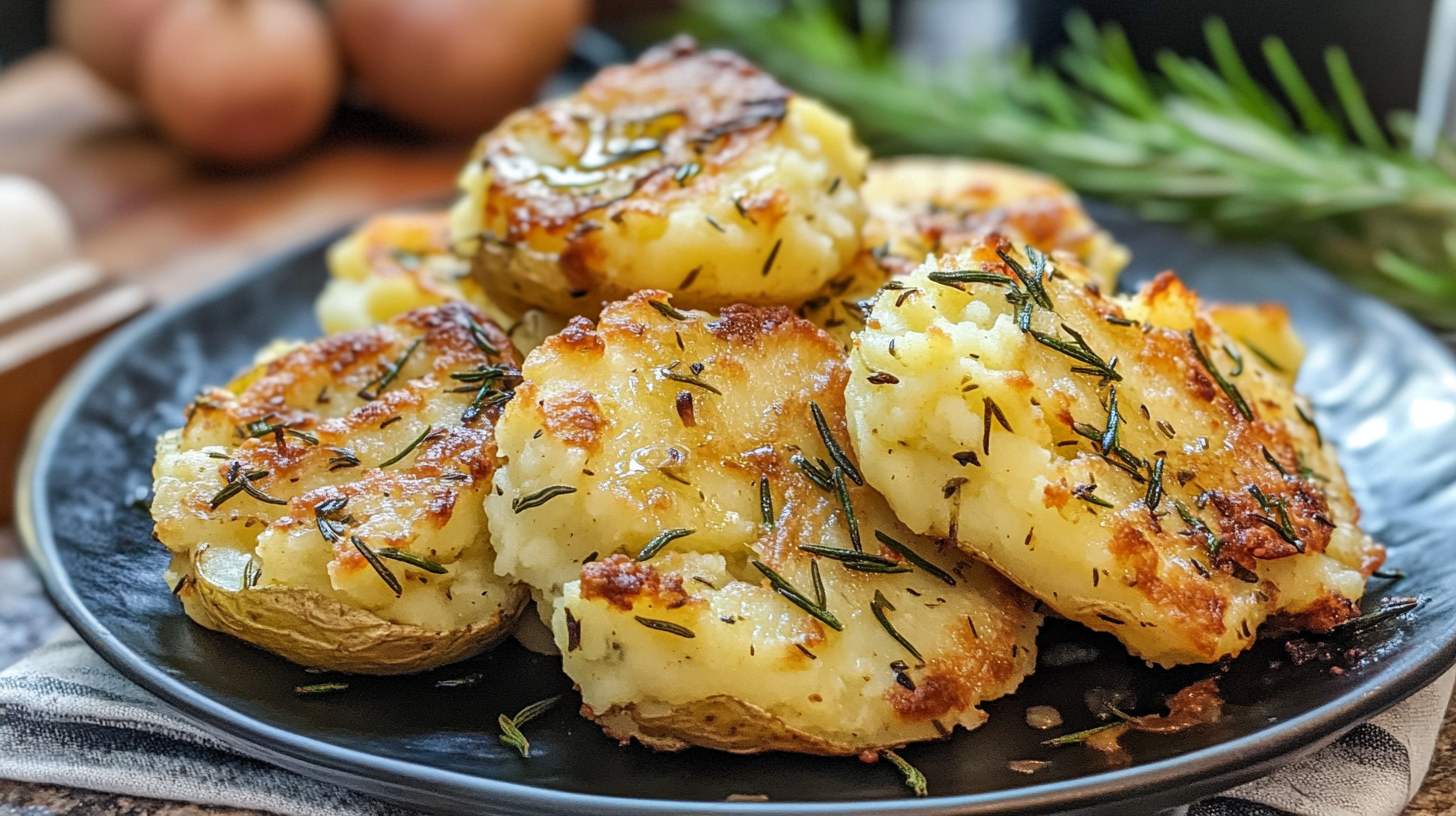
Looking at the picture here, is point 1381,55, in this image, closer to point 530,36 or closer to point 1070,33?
point 1070,33

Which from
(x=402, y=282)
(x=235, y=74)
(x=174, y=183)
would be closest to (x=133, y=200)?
(x=174, y=183)

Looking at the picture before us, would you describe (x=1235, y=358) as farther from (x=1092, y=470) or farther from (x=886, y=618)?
(x=886, y=618)

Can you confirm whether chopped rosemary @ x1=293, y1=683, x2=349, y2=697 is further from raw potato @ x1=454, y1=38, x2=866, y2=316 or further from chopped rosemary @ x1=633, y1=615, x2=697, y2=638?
raw potato @ x1=454, y1=38, x2=866, y2=316

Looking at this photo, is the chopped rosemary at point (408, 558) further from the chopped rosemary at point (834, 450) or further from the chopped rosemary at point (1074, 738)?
the chopped rosemary at point (1074, 738)

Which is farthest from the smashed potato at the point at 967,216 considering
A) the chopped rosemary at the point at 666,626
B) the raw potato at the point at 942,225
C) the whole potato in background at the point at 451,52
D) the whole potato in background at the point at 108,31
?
the whole potato in background at the point at 108,31

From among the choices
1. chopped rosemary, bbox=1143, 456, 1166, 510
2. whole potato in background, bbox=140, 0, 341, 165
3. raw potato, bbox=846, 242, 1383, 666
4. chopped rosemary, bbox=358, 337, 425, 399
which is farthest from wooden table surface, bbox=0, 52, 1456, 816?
chopped rosemary, bbox=1143, 456, 1166, 510
